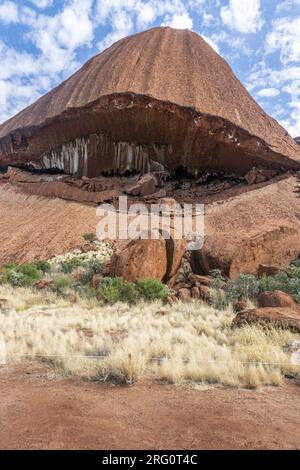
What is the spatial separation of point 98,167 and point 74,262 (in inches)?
406

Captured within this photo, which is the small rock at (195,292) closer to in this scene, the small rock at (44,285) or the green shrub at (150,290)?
the green shrub at (150,290)

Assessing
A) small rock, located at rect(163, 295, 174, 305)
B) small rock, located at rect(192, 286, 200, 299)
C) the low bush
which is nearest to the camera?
small rock, located at rect(163, 295, 174, 305)

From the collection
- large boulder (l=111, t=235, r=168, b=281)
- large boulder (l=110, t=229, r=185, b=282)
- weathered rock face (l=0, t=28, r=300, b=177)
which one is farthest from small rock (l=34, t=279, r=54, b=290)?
weathered rock face (l=0, t=28, r=300, b=177)

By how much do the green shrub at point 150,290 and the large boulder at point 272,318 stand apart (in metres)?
4.04

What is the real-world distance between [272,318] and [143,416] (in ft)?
12.9

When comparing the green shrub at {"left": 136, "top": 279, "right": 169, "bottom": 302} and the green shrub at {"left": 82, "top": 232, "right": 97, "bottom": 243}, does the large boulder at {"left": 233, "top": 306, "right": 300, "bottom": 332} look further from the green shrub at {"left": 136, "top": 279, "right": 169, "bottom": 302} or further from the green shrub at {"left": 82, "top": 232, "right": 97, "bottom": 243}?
the green shrub at {"left": 82, "top": 232, "right": 97, "bottom": 243}

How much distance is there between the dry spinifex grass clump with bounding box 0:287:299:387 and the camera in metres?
4.73

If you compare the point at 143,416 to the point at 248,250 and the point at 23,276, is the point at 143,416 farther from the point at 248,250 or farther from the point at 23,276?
the point at 23,276

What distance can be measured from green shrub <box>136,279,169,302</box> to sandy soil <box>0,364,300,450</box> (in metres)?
6.43

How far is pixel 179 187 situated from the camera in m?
24.7

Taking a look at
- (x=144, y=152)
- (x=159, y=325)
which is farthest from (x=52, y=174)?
(x=159, y=325)

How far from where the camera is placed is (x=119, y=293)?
11227mm

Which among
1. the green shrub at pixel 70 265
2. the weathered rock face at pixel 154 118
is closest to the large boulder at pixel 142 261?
the green shrub at pixel 70 265
